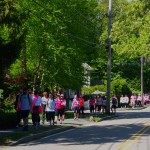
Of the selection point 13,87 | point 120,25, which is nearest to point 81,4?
point 120,25

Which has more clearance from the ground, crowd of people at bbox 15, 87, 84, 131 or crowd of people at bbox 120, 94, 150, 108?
crowd of people at bbox 120, 94, 150, 108

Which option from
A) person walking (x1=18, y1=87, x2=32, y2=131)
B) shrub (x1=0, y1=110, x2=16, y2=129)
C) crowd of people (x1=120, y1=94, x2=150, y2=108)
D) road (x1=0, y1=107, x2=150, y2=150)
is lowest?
road (x1=0, y1=107, x2=150, y2=150)

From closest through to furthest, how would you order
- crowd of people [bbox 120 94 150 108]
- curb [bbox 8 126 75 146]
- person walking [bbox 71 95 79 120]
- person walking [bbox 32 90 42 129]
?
curb [bbox 8 126 75 146] → person walking [bbox 32 90 42 129] → person walking [bbox 71 95 79 120] → crowd of people [bbox 120 94 150 108]

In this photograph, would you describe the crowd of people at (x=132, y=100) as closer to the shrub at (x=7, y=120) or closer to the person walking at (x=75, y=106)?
the person walking at (x=75, y=106)

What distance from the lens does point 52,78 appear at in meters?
32.3

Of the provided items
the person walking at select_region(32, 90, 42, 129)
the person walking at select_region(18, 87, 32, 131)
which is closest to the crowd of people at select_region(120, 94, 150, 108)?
the person walking at select_region(32, 90, 42, 129)

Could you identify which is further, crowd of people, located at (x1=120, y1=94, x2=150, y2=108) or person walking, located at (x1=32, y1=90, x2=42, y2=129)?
crowd of people, located at (x1=120, y1=94, x2=150, y2=108)

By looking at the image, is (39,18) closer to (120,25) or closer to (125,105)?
(120,25)

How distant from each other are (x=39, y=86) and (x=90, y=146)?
1843 centimetres

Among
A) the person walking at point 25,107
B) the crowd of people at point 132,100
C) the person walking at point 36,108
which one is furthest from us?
the crowd of people at point 132,100

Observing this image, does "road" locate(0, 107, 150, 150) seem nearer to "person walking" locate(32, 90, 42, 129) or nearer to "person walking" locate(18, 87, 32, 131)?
"person walking" locate(18, 87, 32, 131)

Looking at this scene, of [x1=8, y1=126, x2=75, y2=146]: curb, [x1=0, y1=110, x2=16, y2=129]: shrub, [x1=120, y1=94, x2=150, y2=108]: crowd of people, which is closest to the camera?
[x1=8, y1=126, x2=75, y2=146]: curb

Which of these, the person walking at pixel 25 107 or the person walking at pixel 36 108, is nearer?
the person walking at pixel 25 107

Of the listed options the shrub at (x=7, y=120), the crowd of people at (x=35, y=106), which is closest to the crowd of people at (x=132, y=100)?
the crowd of people at (x=35, y=106)
